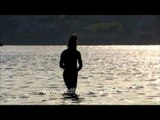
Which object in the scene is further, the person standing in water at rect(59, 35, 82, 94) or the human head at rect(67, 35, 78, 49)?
the person standing in water at rect(59, 35, 82, 94)

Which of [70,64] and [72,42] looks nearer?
[72,42]

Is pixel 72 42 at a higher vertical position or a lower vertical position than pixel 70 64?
higher

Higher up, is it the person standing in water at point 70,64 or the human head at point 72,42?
the human head at point 72,42

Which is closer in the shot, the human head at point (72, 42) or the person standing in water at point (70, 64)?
the human head at point (72, 42)

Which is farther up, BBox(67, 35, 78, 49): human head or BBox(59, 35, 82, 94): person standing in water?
BBox(67, 35, 78, 49): human head
